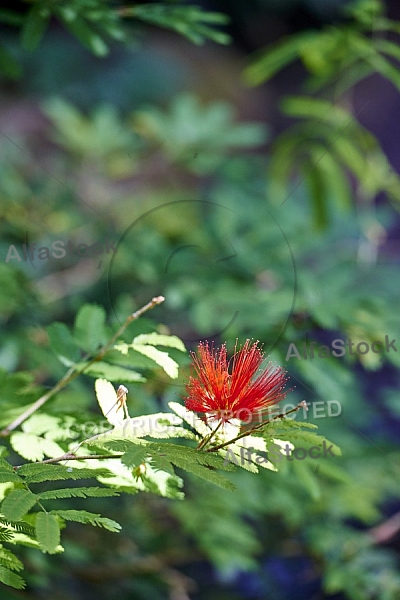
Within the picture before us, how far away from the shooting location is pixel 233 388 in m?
0.53

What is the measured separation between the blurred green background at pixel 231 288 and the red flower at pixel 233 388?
17cm

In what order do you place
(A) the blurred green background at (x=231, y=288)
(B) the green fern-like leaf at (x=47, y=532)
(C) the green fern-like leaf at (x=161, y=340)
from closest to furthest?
(B) the green fern-like leaf at (x=47, y=532)
(C) the green fern-like leaf at (x=161, y=340)
(A) the blurred green background at (x=231, y=288)

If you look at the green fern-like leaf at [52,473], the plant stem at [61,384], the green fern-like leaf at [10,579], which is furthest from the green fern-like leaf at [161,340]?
the green fern-like leaf at [10,579]

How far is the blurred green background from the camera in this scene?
101cm

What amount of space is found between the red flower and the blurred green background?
0.17 metres

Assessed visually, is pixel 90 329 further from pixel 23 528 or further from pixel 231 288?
pixel 231 288

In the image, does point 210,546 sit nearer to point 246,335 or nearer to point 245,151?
point 246,335

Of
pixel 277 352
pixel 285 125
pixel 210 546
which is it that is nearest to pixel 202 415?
pixel 277 352

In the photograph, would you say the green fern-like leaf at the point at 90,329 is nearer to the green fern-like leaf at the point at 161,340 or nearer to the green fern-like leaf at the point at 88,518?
the green fern-like leaf at the point at 161,340

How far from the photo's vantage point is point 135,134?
1.98 metres

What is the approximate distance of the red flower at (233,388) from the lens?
53 centimetres

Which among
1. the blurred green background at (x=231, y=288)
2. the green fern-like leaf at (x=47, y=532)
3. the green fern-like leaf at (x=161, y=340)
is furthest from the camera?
the blurred green background at (x=231, y=288)

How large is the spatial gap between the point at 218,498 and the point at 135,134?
1.20 metres

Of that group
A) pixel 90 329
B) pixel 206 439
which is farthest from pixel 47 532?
pixel 90 329
